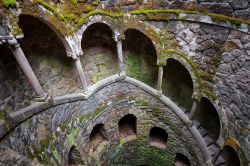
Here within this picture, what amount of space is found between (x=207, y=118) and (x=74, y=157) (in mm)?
5772

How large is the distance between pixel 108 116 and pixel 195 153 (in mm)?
4123

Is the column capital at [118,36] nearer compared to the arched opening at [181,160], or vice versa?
the column capital at [118,36]

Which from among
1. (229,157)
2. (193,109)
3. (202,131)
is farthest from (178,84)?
(229,157)

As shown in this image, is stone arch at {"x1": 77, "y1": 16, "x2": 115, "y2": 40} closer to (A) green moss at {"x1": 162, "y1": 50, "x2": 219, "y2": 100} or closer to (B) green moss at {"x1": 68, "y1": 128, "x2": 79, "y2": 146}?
(A) green moss at {"x1": 162, "y1": 50, "x2": 219, "y2": 100}

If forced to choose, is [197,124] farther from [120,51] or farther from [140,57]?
[120,51]

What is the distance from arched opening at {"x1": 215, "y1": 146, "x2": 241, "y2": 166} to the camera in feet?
25.2

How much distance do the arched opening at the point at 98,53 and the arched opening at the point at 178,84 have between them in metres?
2.37

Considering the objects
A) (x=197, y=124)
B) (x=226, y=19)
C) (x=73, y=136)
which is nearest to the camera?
(x=226, y=19)

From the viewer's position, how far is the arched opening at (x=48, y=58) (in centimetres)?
620

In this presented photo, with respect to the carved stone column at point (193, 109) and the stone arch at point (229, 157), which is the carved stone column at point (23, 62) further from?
the stone arch at point (229, 157)

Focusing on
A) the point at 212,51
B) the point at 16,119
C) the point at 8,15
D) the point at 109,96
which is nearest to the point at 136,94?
the point at 109,96

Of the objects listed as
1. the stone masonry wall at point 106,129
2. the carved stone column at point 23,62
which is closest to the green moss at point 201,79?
the stone masonry wall at point 106,129

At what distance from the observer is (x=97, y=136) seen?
9594mm

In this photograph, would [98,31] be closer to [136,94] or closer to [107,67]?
[107,67]
